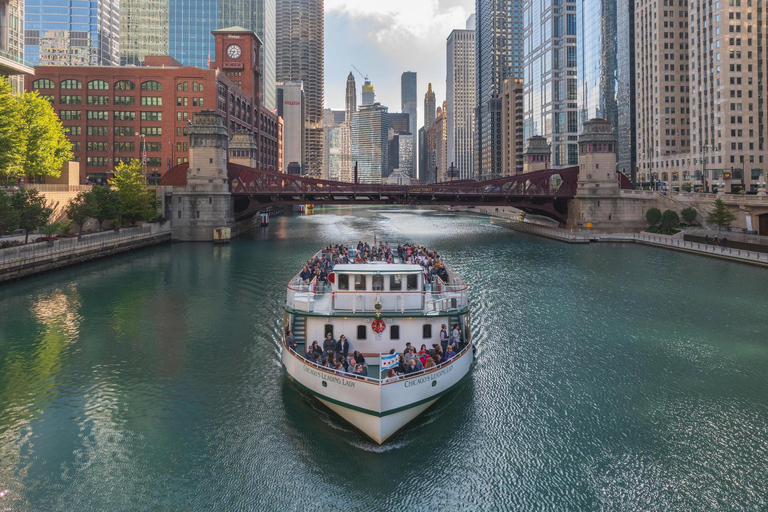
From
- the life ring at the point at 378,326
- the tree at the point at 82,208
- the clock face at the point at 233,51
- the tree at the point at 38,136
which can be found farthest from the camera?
the clock face at the point at 233,51

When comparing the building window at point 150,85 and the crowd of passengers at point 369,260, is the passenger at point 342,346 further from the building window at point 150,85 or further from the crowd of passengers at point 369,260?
the building window at point 150,85

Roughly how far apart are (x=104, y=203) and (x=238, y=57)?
114 metres

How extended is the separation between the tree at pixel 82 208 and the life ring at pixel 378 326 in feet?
200

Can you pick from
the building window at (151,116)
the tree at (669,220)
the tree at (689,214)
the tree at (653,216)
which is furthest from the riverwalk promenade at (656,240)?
the building window at (151,116)

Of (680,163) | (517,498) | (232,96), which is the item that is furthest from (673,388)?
(680,163)

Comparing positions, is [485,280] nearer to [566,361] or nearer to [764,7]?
[566,361]

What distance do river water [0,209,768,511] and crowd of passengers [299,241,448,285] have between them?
15.0ft

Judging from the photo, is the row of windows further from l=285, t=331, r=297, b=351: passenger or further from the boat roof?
l=285, t=331, r=297, b=351: passenger

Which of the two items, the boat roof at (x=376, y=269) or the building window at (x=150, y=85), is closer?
the boat roof at (x=376, y=269)

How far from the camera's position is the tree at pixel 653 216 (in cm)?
9081

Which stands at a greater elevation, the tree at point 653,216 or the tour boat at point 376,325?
the tree at point 653,216

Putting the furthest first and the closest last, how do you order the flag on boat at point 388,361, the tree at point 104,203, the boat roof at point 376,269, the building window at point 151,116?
the building window at point 151,116 < the tree at point 104,203 < the boat roof at point 376,269 < the flag on boat at point 388,361

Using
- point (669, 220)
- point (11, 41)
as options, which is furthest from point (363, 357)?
point (11, 41)

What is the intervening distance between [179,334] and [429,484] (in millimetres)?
22044
